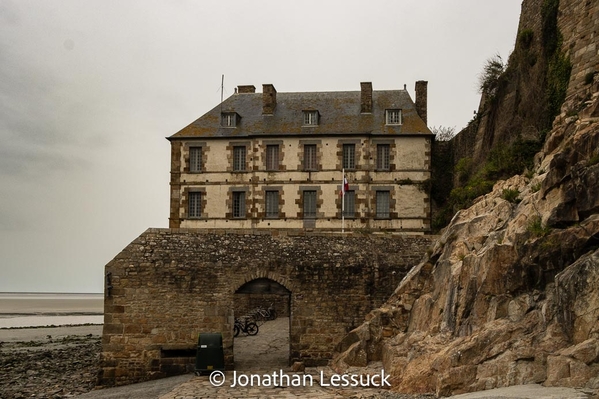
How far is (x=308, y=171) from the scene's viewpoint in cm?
3097

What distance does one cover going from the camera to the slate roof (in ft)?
102

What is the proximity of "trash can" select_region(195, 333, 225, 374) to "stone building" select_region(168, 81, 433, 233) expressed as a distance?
14.3 meters

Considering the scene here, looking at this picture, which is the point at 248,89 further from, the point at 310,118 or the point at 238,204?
the point at 238,204

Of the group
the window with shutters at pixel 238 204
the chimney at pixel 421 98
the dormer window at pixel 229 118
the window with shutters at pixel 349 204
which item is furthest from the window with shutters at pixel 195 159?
the chimney at pixel 421 98

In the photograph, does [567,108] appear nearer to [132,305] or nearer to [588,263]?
[588,263]

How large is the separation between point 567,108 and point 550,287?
20.7 feet

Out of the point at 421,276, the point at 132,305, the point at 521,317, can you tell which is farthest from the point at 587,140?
the point at 132,305

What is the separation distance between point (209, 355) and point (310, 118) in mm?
17938

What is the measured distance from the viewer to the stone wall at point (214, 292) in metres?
Result: 17.4

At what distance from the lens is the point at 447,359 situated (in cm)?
1173

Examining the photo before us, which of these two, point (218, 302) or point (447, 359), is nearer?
point (447, 359)

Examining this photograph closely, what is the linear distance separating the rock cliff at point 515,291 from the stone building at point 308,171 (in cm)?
1429

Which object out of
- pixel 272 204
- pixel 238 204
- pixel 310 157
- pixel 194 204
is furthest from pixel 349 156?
pixel 194 204

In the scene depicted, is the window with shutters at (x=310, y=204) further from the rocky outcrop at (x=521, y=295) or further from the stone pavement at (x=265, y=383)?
the rocky outcrop at (x=521, y=295)
